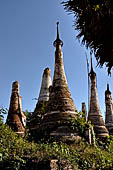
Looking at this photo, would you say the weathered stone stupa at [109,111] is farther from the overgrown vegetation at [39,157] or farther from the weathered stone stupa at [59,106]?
the overgrown vegetation at [39,157]

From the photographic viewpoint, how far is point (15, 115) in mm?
14219

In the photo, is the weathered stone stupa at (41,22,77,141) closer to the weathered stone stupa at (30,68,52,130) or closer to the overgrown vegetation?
the overgrown vegetation

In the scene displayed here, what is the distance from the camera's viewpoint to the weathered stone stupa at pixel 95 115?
13831 mm

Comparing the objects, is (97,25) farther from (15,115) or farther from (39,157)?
(15,115)

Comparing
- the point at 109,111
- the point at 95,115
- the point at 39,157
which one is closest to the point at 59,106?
the point at 39,157

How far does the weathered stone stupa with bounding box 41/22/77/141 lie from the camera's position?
9305 mm

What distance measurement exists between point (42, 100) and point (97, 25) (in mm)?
11069

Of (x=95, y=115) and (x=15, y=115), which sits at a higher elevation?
(x=95, y=115)

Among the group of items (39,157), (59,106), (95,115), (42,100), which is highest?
(42,100)

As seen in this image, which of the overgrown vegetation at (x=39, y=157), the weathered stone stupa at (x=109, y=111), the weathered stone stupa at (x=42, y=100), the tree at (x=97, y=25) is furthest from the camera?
the weathered stone stupa at (x=109, y=111)

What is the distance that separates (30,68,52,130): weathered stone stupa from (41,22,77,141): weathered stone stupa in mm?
2663

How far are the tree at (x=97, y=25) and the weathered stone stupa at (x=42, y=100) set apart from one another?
27.7 ft

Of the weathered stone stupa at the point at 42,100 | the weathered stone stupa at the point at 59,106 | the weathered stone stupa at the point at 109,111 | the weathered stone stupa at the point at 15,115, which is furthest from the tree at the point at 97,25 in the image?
the weathered stone stupa at the point at 109,111

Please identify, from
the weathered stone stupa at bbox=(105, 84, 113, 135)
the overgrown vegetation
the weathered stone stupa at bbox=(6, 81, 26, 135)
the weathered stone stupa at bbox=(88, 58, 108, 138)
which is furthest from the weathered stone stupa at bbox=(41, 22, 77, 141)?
the weathered stone stupa at bbox=(105, 84, 113, 135)
